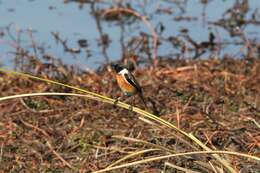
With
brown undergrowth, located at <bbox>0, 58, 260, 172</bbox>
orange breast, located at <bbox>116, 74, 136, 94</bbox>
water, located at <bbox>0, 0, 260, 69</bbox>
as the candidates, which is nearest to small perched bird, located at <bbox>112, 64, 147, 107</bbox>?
orange breast, located at <bbox>116, 74, 136, 94</bbox>

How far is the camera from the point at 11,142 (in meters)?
5.27

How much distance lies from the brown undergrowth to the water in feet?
4.12

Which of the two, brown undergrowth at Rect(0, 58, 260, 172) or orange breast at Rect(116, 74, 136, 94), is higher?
orange breast at Rect(116, 74, 136, 94)

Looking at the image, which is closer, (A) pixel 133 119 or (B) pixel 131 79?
(B) pixel 131 79

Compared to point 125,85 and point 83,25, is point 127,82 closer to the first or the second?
point 125,85

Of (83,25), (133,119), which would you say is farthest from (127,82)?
(83,25)

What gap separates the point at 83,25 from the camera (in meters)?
9.46

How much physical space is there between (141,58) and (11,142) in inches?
110

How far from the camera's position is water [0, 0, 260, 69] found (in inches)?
333

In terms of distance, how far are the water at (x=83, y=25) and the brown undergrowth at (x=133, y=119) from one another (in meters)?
1.26

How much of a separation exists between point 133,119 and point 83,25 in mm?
4045

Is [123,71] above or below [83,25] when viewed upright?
above

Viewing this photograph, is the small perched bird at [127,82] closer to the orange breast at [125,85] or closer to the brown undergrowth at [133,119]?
the orange breast at [125,85]

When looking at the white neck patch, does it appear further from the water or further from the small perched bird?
the water
